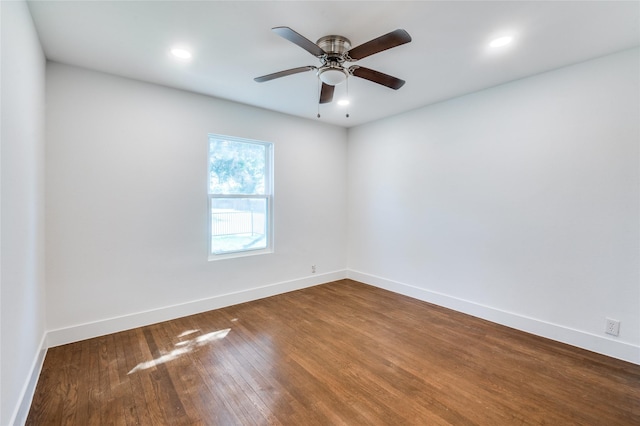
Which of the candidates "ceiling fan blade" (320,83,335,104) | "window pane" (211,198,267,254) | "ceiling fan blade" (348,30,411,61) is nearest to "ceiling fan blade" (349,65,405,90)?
"ceiling fan blade" (348,30,411,61)

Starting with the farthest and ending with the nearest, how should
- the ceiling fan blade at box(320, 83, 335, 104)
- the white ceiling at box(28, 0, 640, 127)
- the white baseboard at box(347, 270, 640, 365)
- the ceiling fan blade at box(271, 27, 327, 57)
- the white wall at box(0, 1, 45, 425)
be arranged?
the ceiling fan blade at box(320, 83, 335, 104) → the white baseboard at box(347, 270, 640, 365) → the white ceiling at box(28, 0, 640, 127) → the ceiling fan blade at box(271, 27, 327, 57) → the white wall at box(0, 1, 45, 425)

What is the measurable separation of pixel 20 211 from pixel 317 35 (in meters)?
2.34

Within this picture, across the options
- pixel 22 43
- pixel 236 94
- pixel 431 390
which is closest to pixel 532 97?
pixel 431 390

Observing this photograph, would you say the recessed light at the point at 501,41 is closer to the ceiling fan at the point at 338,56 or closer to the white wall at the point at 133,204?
the ceiling fan at the point at 338,56

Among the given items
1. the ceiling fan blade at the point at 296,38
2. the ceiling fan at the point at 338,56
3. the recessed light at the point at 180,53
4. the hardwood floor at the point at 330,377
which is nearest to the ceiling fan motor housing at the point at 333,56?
the ceiling fan at the point at 338,56

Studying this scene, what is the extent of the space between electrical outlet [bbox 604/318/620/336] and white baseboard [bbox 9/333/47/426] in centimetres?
431

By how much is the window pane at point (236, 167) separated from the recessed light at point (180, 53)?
1.20 metres

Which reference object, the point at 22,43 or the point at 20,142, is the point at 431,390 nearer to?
the point at 20,142

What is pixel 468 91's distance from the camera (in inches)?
134

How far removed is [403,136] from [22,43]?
393 centimetres

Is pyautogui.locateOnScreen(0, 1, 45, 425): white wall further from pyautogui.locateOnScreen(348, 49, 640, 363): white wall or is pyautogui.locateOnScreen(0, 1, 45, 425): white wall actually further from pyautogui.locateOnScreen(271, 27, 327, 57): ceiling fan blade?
pyautogui.locateOnScreen(348, 49, 640, 363): white wall

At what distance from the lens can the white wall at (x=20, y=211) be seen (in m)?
1.48

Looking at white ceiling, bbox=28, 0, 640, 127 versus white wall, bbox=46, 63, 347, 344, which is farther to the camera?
white wall, bbox=46, 63, 347, 344

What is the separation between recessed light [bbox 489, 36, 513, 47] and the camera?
89.6 inches
